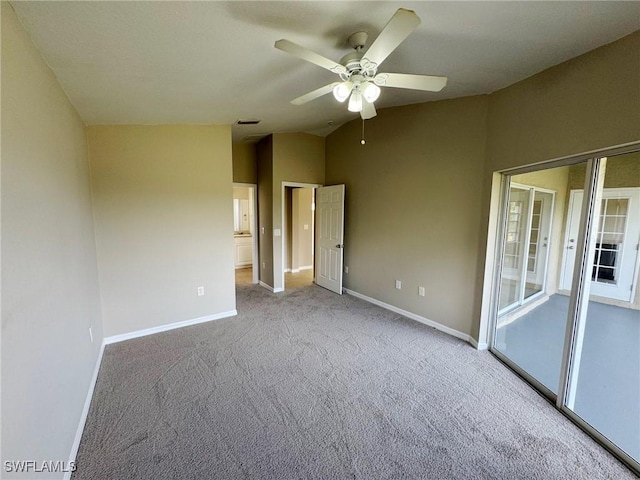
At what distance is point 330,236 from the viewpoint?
16.5 feet

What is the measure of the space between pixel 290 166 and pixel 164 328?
311 centimetres

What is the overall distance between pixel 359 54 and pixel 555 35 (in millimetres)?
1246

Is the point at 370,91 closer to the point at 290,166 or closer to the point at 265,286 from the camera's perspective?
the point at 290,166

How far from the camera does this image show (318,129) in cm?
475

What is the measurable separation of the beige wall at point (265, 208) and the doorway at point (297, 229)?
1.01 m

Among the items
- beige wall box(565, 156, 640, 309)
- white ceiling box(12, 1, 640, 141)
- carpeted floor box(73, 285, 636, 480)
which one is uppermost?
white ceiling box(12, 1, 640, 141)

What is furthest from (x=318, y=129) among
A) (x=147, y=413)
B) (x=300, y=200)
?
(x=147, y=413)

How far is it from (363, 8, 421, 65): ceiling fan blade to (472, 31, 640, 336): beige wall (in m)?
1.48

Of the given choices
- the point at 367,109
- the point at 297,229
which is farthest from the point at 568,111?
the point at 297,229

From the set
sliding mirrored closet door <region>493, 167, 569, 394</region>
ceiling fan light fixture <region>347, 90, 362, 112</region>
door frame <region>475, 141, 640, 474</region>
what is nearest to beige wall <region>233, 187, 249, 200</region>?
ceiling fan light fixture <region>347, 90, 362, 112</region>

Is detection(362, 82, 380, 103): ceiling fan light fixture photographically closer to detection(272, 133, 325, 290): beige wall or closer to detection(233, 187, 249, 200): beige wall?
detection(272, 133, 325, 290): beige wall

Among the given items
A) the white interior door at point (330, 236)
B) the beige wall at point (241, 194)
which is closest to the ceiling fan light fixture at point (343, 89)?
the white interior door at point (330, 236)

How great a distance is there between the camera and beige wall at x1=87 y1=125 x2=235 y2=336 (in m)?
2.98

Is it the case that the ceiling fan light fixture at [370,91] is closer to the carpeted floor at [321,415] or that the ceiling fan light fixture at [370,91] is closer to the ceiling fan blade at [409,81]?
the ceiling fan blade at [409,81]
